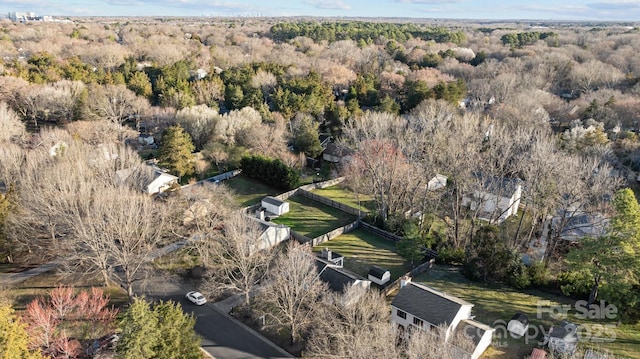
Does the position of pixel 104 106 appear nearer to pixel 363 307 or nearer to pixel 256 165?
pixel 256 165

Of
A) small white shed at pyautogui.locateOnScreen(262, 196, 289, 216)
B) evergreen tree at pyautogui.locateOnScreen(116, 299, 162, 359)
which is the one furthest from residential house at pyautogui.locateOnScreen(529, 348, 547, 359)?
small white shed at pyautogui.locateOnScreen(262, 196, 289, 216)

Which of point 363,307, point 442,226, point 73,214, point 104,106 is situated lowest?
point 442,226

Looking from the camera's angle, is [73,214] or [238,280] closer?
[238,280]

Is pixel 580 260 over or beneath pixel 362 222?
over

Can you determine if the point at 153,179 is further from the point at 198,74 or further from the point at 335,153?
the point at 198,74

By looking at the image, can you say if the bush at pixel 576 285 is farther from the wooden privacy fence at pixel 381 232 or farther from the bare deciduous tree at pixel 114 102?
the bare deciduous tree at pixel 114 102

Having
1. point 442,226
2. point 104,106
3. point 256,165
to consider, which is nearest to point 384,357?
point 442,226

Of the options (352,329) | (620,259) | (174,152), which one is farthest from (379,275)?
(174,152)
